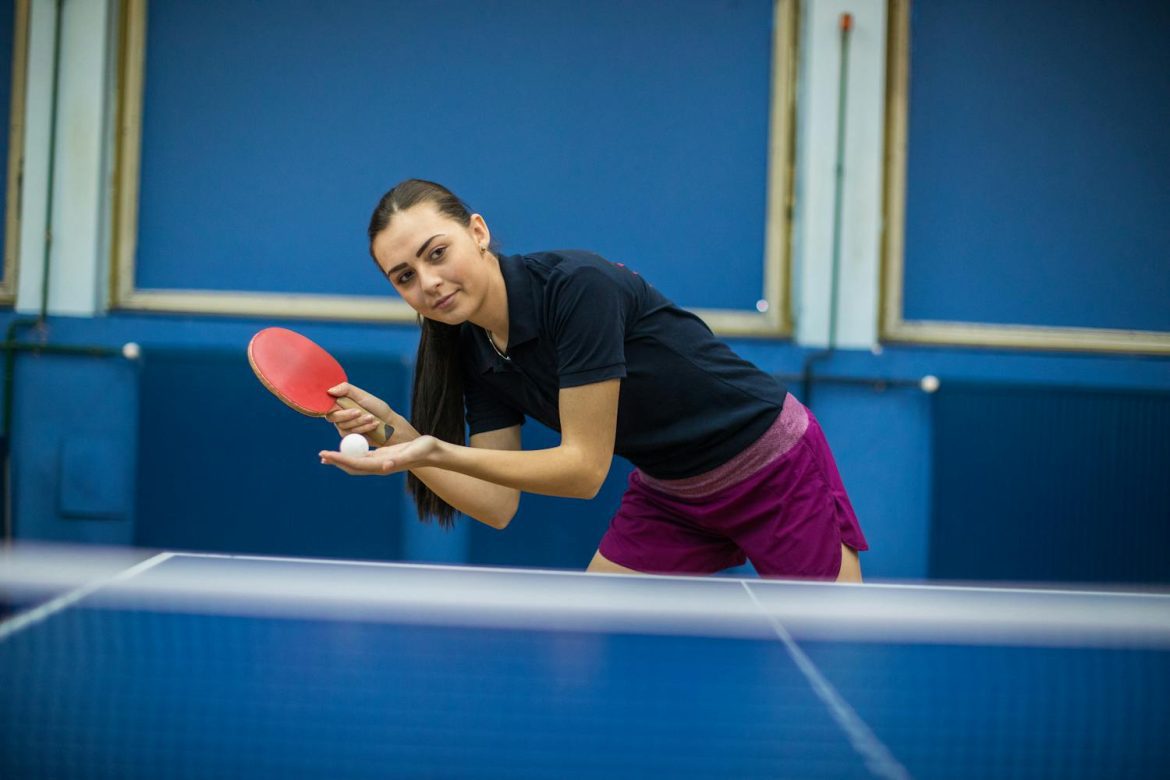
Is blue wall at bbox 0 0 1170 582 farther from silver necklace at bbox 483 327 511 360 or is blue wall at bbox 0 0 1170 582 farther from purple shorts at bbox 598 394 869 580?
silver necklace at bbox 483 327 511 360

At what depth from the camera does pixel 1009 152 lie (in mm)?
3500

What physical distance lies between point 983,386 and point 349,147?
7.85 feet

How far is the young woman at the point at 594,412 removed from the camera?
5.22 ft

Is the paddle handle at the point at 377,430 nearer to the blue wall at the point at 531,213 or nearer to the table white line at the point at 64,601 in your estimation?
the table white line at the point at 64,601

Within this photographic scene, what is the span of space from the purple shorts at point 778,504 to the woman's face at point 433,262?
591 mm

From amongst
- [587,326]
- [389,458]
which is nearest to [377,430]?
[389,458]

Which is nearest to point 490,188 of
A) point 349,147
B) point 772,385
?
point 349,147

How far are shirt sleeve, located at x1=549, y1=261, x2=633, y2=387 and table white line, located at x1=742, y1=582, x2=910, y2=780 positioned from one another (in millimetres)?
534

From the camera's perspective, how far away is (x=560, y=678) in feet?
3.59

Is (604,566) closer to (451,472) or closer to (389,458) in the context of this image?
(451,472)

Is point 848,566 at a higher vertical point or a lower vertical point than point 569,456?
lower

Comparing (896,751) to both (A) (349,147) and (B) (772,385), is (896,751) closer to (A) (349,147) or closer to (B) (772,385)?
(B) (772,385)

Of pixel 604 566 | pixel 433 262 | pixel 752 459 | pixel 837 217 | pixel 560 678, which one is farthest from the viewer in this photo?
pixel 837 217

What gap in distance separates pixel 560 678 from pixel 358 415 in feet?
2.59
